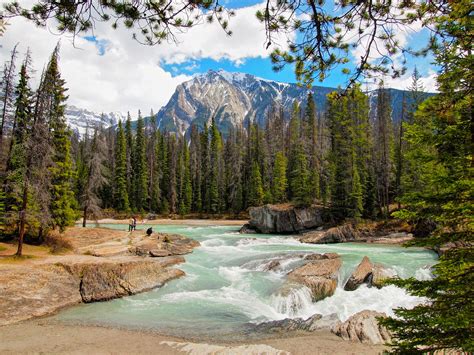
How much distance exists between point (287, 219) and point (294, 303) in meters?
29.2

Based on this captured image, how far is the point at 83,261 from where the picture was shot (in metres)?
18.5

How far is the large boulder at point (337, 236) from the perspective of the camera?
34062 mm

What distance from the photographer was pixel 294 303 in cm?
1441

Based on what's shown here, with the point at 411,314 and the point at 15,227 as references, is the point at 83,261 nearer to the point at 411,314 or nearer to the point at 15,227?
the point at 15,227

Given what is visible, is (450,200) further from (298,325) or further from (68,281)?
(68,281)

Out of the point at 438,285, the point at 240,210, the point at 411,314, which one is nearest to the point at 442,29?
the point at 438,285

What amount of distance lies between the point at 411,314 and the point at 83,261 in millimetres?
17935

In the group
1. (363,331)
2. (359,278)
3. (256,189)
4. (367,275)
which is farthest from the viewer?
(256,189)

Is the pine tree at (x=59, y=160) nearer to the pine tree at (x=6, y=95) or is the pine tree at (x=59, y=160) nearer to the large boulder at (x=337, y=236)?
the pine tree at (x=6, y=95)

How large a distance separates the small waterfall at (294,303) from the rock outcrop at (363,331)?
2.94 metres

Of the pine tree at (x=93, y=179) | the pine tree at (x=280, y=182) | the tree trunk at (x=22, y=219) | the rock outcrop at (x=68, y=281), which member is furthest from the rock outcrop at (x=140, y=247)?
the pine tree at (x=280, y=182)

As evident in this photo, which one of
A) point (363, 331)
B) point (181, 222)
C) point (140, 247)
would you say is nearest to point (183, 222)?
point (181, 222)

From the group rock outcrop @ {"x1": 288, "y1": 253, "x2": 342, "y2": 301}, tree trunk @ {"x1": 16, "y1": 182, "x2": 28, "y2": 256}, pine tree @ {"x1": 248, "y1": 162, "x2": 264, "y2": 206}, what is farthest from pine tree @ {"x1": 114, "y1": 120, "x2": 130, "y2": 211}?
rock outcrop @ {"x1": 288, "y1": 253, "x2": 342, "y2": 301}

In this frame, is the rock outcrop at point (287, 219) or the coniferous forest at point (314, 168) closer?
the coniferous forest at point (314, 168)
